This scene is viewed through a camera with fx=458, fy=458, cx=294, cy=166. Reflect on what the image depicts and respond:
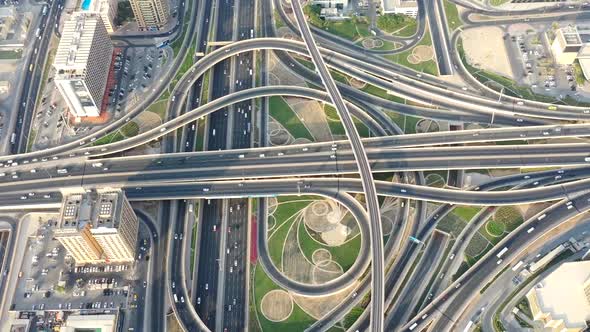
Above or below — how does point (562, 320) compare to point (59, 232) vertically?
below

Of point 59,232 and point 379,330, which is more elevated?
point 59,232

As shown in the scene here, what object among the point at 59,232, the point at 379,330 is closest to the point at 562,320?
the point at 379,330

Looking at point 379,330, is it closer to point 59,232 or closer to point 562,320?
point 562,320
